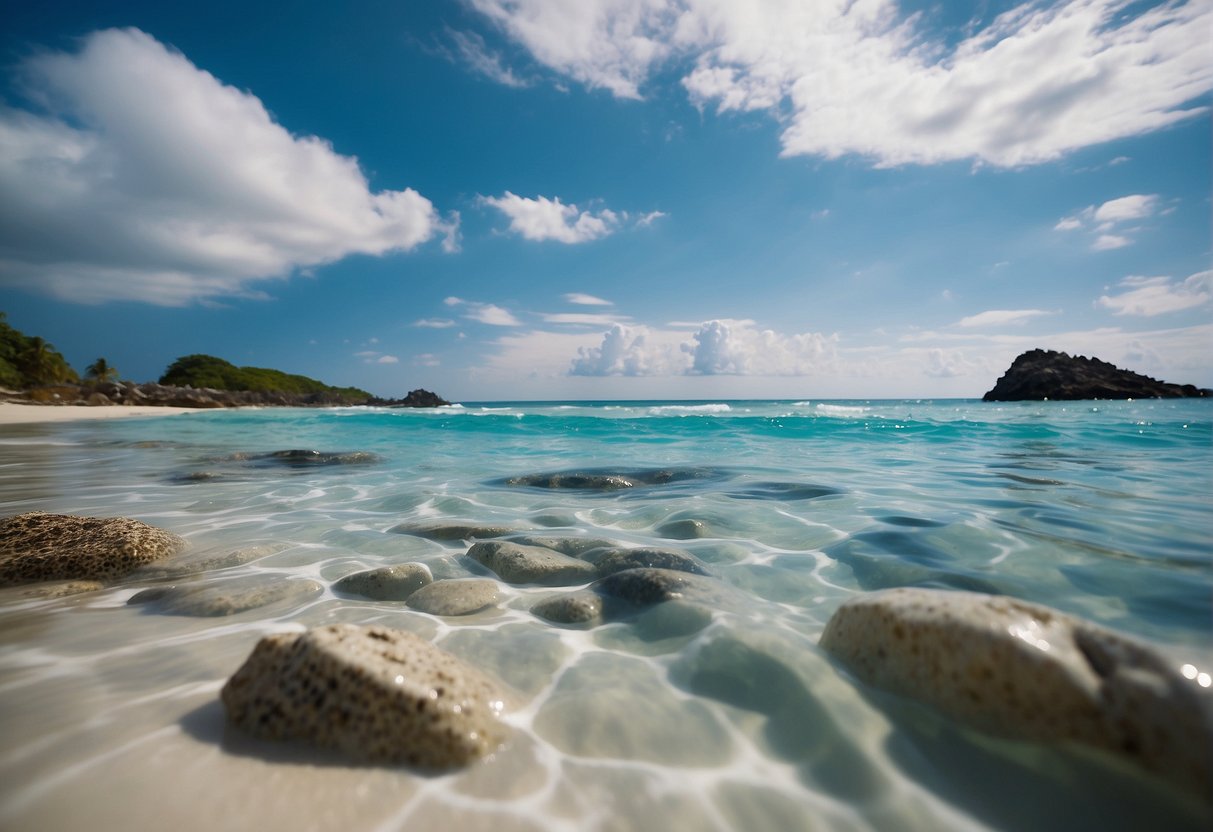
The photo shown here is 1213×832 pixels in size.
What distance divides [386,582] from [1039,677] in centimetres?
Answer: 383

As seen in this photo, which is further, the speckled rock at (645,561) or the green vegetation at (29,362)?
the green vegetation at (29,362)

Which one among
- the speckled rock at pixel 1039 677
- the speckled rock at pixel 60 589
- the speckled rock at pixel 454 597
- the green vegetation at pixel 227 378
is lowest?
the speckled rock at pixel 60 589

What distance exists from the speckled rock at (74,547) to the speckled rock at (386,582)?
190 cm

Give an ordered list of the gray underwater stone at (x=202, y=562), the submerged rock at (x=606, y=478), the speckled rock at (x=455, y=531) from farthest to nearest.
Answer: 1. the submerged rock at (x=606, y=478)
2. the speckled rock at (x=455, y=531)
3. the gray underwater stone at (x=202, y=562)

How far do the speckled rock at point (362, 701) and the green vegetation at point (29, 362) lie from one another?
64.4m

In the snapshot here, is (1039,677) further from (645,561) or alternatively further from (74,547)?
(74,547)

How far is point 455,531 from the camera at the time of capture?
5.27m

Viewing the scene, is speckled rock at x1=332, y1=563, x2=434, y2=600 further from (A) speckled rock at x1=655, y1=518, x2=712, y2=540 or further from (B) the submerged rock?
(B) the submerged rock

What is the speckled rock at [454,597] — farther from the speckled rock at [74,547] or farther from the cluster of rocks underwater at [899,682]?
the speckled rock at [74,547]

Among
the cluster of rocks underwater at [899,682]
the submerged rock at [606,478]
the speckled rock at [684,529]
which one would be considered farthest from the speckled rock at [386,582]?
the submerged rock at [606,478]

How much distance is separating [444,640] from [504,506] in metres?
3.84

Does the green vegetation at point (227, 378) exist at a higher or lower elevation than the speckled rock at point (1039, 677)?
higher

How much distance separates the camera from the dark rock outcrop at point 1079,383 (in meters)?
57.1

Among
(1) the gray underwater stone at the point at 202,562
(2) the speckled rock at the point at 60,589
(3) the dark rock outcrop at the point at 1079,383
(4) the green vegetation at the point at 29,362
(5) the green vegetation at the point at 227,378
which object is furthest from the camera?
(5) the green vegetation at the point at 227,378
